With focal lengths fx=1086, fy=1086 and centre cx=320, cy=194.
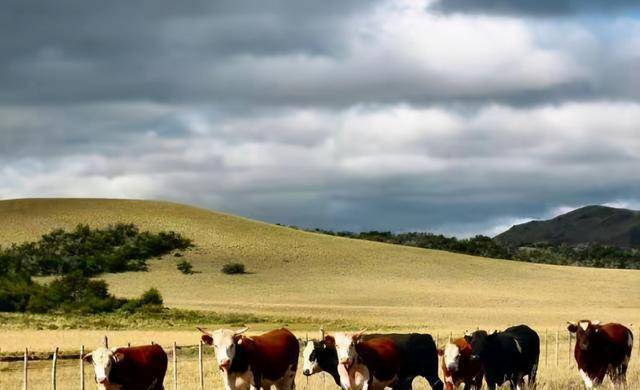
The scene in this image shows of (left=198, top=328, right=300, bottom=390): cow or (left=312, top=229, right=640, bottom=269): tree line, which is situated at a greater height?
(left=312, top=229, right=640, bottom=269): tree line

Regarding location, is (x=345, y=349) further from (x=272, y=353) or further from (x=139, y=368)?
(x=139, y=368)

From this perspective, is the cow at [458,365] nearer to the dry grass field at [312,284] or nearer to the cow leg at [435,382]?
the cow leg at [435,382]

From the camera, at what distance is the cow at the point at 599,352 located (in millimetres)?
22531

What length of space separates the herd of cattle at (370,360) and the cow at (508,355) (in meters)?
0.02

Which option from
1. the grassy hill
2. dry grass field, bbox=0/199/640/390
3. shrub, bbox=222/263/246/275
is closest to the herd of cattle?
dry grass field, bbox=0/199/640/390

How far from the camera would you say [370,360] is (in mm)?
20109

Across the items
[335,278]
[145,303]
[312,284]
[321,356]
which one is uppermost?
[335,278]

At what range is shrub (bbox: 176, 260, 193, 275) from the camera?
9303cm

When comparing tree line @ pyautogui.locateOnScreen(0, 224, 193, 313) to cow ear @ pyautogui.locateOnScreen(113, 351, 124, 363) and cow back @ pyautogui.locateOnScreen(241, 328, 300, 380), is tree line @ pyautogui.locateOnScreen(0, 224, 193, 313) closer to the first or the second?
cow back @ pyautogui.locateOnScreen(241, 328, 300, 380)

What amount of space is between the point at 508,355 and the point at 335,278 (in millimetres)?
71933

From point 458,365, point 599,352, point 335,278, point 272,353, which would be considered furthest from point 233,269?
point 458,365

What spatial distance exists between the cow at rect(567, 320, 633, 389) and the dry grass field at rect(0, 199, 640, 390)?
23.0 ft

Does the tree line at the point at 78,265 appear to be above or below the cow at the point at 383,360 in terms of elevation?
above

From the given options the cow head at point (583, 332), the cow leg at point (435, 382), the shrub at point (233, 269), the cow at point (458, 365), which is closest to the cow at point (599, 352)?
the cow head at point (583, 332)
